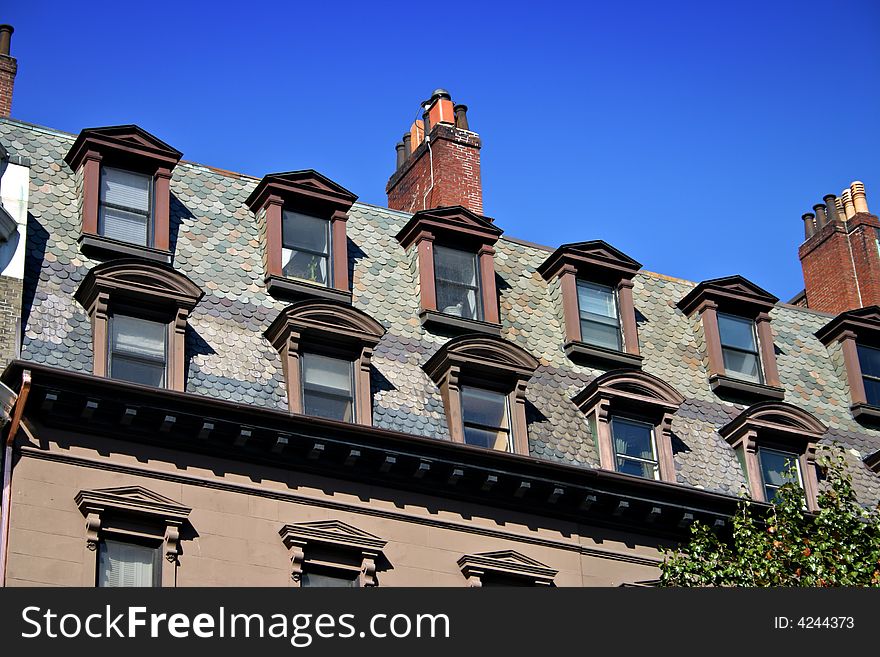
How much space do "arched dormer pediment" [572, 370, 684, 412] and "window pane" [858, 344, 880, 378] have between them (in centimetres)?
673

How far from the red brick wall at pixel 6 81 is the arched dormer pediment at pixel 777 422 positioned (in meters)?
15.6

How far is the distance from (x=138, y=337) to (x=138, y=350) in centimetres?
27

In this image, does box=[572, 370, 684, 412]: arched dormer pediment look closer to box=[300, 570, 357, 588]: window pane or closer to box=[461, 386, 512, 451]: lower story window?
box=[461, 386, 512, 451]: lower story window

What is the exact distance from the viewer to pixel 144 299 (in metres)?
33.2

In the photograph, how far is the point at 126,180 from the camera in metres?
35.4

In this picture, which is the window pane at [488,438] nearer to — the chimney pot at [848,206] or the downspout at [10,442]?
the downspout at [10,442]

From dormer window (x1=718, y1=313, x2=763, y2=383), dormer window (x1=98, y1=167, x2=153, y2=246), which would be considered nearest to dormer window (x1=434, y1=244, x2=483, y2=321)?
dormer window (x1=718, y1=313, x2=763, y2=383)

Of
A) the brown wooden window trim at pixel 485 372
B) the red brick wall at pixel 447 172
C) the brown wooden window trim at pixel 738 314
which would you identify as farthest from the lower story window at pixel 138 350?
the brown wooden window trim at pixel 738 314

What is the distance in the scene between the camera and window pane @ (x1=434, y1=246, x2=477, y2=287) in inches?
1486

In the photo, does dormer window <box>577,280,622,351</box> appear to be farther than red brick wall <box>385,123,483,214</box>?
No

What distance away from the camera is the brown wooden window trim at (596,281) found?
125 feet
